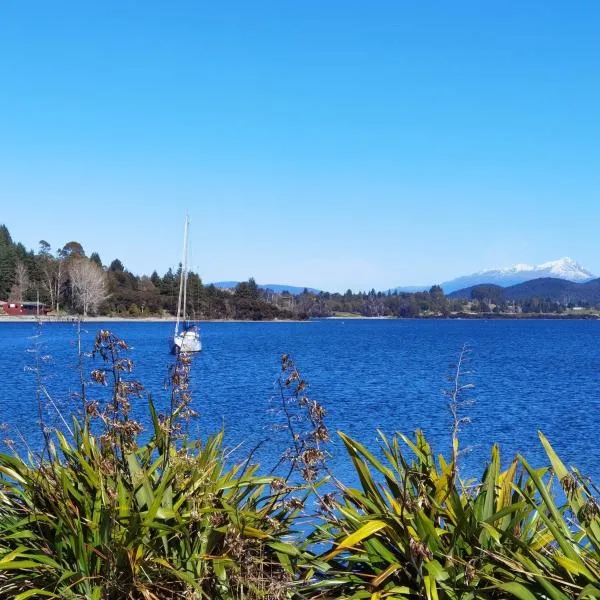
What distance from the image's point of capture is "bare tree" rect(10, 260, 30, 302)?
5566 inches

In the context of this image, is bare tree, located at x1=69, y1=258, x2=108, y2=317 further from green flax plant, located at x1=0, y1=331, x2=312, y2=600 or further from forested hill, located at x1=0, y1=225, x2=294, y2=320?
green flax plant, located at x1=0, y1=331, x2=312, y2=600

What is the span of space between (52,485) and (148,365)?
48.3m

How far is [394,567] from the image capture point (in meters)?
4.72

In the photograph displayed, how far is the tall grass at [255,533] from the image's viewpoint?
4.65m

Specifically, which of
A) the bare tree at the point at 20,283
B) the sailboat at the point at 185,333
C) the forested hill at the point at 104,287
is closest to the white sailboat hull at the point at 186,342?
the sailboat at the point at 185,333

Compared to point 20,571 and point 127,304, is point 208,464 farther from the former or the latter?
point 127,304

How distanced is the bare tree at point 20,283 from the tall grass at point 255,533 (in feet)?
464

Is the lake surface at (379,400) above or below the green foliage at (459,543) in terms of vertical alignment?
below

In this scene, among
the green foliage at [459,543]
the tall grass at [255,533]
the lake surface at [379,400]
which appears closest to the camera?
the green foliage at [459,543]

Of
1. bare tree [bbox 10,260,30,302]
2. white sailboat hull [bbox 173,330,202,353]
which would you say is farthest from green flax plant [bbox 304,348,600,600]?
bare tree [bbox 10,260,30,302]

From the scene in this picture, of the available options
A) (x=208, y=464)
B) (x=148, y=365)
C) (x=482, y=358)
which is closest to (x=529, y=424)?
(x=208, y=464)

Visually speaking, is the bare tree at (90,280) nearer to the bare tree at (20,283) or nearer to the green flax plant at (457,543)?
the bare tree at (20,283)

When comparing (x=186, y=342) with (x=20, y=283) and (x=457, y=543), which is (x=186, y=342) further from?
(x=20, y=283)

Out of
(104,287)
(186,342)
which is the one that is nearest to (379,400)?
(186,342)
